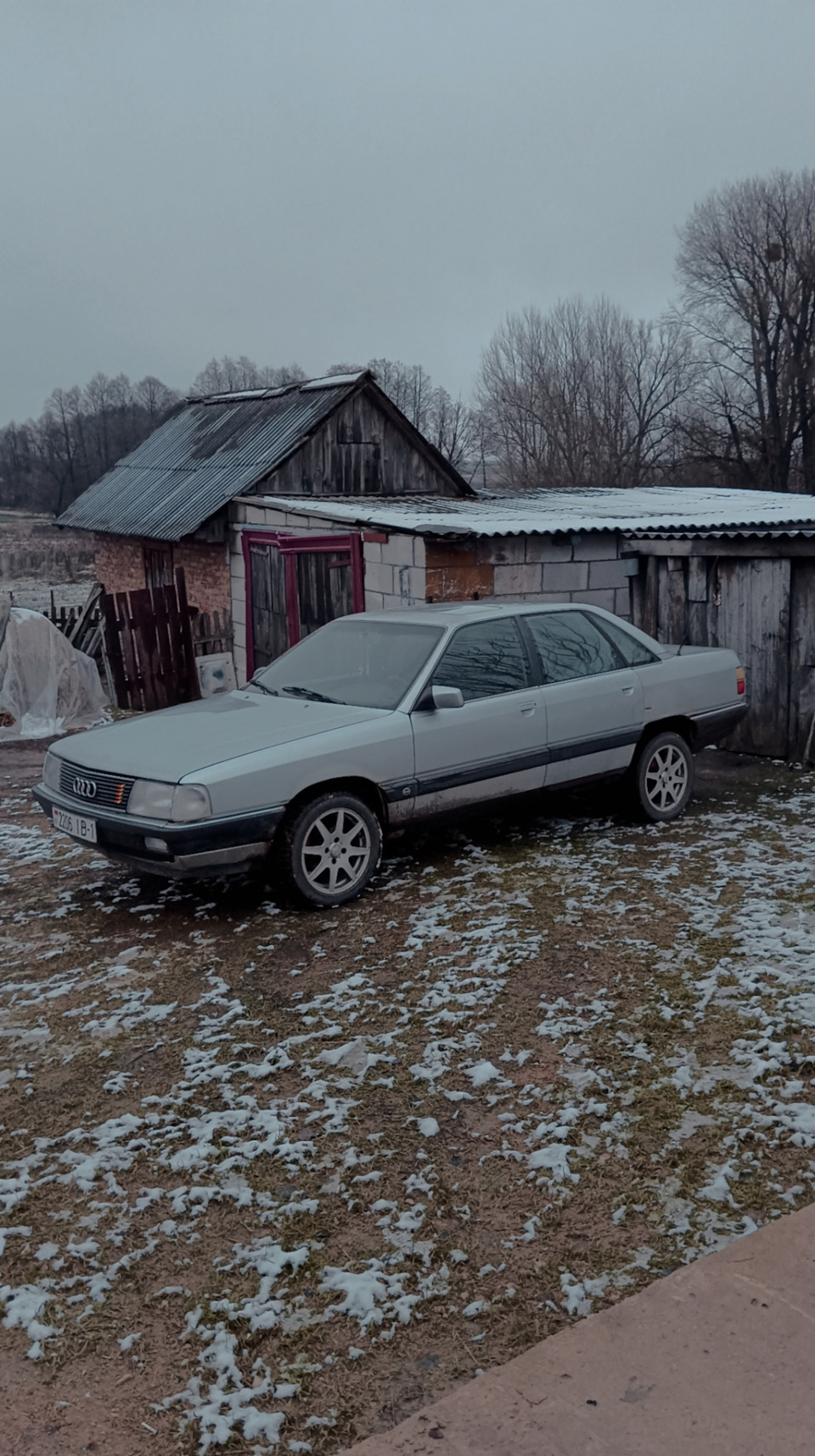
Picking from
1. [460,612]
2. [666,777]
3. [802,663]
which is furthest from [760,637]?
[460,612]

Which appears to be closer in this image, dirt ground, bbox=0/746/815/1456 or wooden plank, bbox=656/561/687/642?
dirt ground, bbox=0/746/815/1456

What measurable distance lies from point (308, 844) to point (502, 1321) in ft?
10.1

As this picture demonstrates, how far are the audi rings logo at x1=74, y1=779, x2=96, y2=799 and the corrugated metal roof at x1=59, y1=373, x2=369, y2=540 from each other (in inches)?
302

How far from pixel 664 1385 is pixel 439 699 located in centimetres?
376

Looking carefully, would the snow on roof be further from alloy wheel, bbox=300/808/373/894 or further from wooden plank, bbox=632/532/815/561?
alloy wheel, bbox=300/808/373/894

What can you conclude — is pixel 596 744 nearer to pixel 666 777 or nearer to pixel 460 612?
pixel 666 777

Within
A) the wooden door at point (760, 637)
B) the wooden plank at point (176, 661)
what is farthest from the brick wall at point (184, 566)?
the wooden door at point (760, 637)

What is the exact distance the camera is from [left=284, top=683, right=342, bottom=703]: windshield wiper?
241 inches

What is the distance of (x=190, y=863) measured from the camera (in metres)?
5.10

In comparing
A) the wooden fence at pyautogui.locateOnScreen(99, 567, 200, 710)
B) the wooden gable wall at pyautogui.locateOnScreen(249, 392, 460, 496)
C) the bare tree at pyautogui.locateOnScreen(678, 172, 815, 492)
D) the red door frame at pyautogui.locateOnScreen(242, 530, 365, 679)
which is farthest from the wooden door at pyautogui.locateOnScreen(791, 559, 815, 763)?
the bare tree at pyautogui.locateOnScreen(678, 172, 815, 492)

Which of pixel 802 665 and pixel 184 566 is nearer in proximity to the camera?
pixel 802 665

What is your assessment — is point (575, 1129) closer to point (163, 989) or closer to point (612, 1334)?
point (612, 1334)

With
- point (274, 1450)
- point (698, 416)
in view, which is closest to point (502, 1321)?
point (274, 1450)

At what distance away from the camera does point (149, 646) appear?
12.9 m
